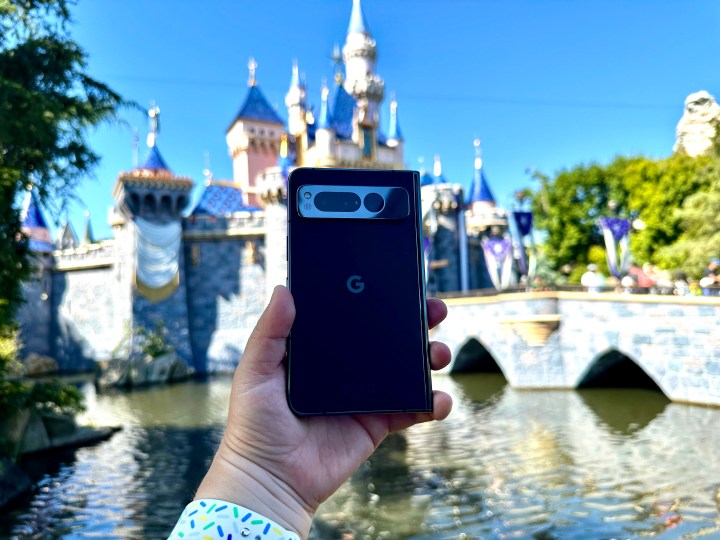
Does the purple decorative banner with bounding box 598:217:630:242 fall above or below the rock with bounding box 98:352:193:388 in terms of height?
above

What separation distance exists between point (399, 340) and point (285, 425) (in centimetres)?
46

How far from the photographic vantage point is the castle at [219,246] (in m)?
24.6

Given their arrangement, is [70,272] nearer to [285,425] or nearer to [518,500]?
[518,500]

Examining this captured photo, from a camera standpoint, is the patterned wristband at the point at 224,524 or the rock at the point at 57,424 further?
the rock at the point at 57,424

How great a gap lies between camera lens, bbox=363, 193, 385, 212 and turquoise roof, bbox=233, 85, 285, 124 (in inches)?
1298

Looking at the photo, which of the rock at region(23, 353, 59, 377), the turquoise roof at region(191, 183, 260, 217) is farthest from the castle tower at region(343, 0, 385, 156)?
the rock at region(23, 353, 59, 377)

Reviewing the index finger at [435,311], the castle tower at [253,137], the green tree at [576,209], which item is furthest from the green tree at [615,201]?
the index finger at [435,311]

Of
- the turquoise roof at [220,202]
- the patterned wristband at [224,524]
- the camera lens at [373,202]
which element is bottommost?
the patterned wristband at [224,524]

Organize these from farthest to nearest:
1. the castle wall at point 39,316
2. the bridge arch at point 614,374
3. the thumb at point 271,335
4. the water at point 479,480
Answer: the castle wall at point 39,316
the bridge arch at point 614,374
the water at point 479,480
the thumb at point 271,335

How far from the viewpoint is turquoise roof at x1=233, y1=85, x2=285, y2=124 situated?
33.3m

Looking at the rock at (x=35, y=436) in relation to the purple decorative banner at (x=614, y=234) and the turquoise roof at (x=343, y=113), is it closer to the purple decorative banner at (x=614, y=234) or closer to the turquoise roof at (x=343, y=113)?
the purple decorative banner at (x=614, y=234)

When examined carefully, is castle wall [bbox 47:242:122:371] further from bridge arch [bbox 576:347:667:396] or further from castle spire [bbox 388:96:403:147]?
bridge arch [bbox 576:347:667:396]

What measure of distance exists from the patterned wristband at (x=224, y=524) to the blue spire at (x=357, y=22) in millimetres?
34272

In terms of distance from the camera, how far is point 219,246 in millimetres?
26094
